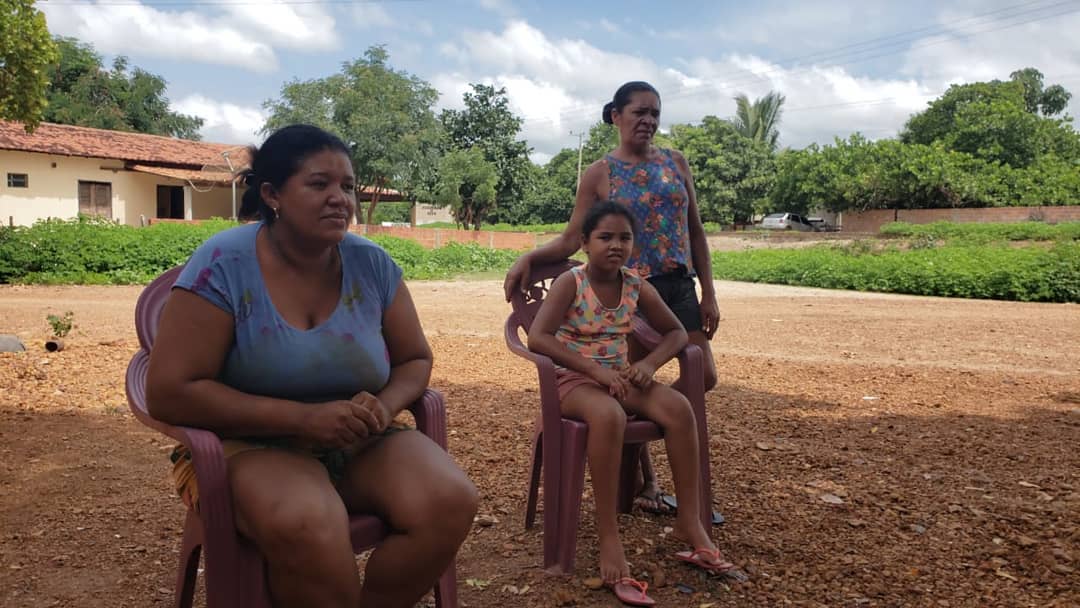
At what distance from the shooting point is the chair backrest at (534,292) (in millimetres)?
3545

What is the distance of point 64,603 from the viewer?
2.72 meters

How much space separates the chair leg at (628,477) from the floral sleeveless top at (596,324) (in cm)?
57

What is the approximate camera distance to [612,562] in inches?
109

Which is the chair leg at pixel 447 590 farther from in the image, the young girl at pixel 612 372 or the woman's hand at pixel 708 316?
the woman's hand at pixel 708 316

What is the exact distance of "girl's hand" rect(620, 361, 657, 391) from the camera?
2975mm

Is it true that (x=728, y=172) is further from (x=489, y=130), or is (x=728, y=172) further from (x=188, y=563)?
(x=188, y=563)

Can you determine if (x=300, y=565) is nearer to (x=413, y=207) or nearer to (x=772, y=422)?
(x=772, y=422)

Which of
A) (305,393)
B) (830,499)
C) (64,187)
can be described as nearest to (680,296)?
(830,499)

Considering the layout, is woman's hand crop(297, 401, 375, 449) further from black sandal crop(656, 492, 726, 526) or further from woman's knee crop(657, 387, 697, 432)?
black sandal crop(656, 492, 726, 526)

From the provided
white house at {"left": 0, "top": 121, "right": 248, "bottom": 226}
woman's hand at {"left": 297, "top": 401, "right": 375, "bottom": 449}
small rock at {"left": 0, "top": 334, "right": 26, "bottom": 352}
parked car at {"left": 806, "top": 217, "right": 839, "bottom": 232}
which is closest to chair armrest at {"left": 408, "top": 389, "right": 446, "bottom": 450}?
woman's hand at {"left": 297, "top": 401, "right": 375, "bottom": 449}

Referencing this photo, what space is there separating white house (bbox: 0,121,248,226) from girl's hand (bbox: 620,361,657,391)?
64.1 ft

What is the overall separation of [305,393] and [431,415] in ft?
1.27

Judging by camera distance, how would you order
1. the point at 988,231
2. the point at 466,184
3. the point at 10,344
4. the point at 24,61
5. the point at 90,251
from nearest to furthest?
the point at 10,344 → the point at 24,61 → the point at 90,251 → the point at 988,231 → the point at 466,184

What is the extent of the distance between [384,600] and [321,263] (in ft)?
3.04
